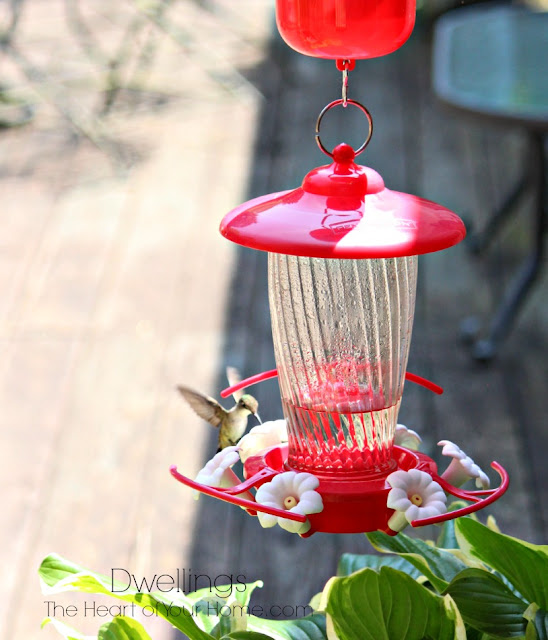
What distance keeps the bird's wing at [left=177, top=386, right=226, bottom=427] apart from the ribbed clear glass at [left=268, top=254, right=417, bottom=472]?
11 centimetres

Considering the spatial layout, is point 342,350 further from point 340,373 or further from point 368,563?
point 368,563

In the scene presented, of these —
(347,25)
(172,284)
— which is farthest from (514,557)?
(172,284)

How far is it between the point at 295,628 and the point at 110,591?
0.59 ft

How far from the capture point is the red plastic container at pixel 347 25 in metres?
0.64

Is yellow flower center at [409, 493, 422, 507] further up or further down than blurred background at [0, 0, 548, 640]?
further up

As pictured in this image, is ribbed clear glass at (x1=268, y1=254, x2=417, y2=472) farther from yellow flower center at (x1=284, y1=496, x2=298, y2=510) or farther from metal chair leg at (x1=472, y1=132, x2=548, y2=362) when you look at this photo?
metal chair leg at (x1=472, y1=132, x2=548, y2=362)

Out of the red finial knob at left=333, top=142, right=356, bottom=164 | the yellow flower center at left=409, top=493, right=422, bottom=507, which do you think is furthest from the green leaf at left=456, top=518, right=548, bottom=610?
the red finial knob at left=333, top=142, right=356, bottom=164

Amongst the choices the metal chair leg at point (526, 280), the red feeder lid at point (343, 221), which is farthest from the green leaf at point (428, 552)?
the metal chair leg at point (526, 280)

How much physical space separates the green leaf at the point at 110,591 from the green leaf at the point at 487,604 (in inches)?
8.5

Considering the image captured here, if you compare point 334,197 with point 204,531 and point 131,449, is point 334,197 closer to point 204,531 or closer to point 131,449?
point 204,531

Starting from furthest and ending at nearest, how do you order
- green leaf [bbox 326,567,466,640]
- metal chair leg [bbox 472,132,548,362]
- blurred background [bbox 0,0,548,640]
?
metal chair leg [bbox 472,132,548,362]
blurred background [bbox 0,0,548,640]
green leaf [bbox 326,567,466,640]

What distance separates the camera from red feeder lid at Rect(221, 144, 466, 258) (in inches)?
24.3

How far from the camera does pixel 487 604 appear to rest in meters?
0.78

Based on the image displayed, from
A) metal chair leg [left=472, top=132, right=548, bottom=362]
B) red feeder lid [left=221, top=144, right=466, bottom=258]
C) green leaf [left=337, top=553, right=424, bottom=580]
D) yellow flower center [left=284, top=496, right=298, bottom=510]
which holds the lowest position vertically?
metal chair leg [left=472, top=132, right=548, bottom=362]
